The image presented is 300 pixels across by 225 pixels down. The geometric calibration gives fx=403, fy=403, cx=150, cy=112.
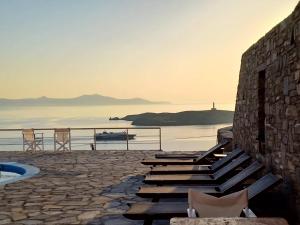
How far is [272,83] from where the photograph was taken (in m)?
5.86

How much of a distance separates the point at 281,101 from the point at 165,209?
2101 mm

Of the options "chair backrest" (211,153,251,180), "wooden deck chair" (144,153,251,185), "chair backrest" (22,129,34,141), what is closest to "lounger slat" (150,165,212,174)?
"wooden deck chair" (144,153,251,185)

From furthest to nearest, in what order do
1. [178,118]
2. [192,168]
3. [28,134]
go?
[178,118]
[28,134]
[192,168]

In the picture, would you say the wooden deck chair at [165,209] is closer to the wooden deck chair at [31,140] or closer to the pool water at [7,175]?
the pool water at [7,175]

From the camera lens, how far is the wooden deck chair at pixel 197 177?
6730 millimetres

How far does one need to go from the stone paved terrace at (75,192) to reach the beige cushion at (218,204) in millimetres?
1565

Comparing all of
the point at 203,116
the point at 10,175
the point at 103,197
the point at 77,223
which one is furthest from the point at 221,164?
the point at 203,116

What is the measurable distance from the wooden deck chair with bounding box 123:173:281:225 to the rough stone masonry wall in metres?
0.29

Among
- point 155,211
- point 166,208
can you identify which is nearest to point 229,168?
point 166,208

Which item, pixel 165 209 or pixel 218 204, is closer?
pixel 218 204

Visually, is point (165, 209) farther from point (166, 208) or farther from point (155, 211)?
point (155, 211)

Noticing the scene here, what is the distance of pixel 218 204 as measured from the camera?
4391 mm

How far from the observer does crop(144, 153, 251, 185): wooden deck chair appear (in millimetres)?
6730

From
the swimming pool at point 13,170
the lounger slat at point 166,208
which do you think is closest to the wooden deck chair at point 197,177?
the lounger slat at point 166,208
